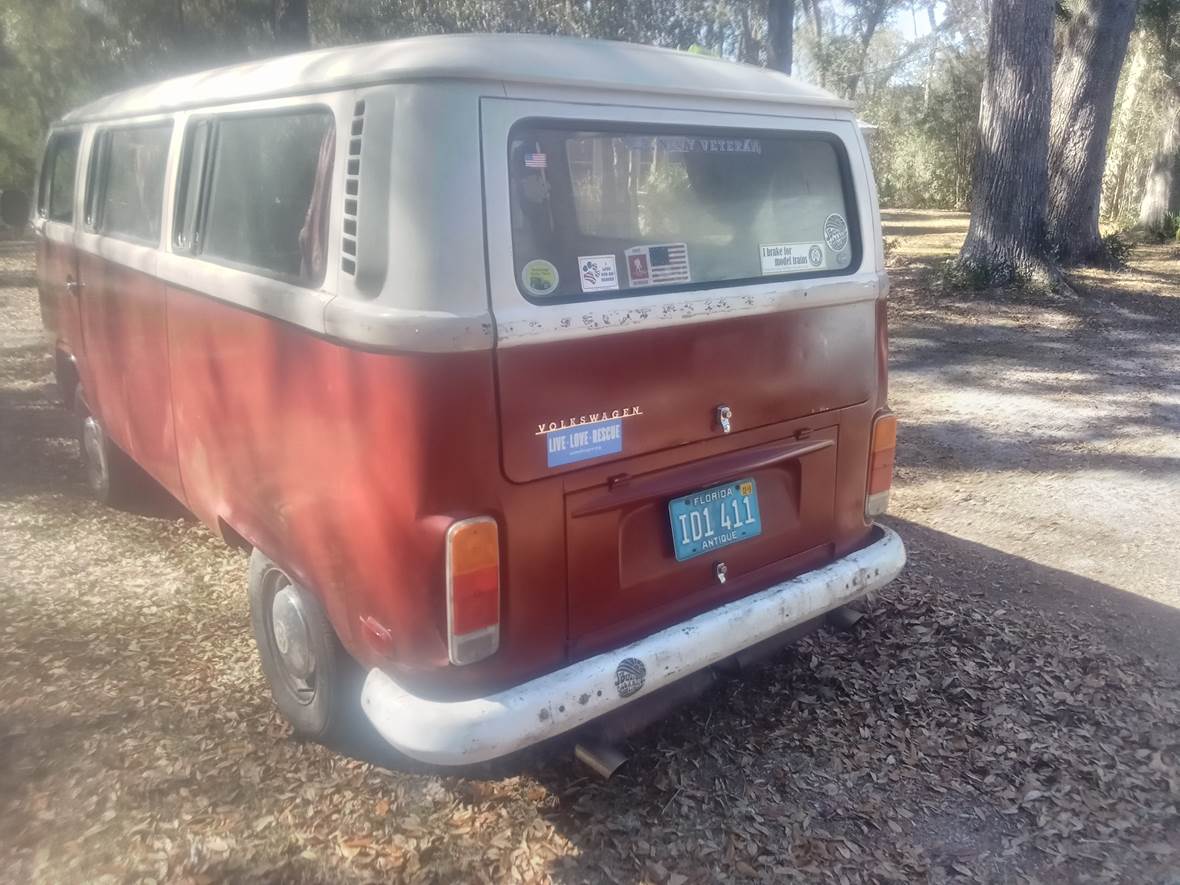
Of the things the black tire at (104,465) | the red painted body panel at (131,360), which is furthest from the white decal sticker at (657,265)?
the black tire at (104,465)

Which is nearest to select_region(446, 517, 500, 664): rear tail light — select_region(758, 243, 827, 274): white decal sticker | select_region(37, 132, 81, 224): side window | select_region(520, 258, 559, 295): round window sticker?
select_region(520, 258, 559, 295): round window sticker

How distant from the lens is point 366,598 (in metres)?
2.67

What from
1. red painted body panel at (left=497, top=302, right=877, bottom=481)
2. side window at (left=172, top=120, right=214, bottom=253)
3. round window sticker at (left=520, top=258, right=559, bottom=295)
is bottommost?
red painted body panel at (left=497, top=302, right=877, bottom=481)

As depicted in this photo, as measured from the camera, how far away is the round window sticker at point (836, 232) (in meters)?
3.36

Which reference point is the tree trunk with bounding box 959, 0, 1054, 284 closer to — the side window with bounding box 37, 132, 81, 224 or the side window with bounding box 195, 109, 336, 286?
the side window with bounding box 37, 132, 81, 224

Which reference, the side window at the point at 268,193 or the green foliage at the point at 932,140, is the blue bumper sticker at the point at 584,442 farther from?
the green foliage at the point at 932,140

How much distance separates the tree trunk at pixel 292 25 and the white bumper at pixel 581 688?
12.1 metres

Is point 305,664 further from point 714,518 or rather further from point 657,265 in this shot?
point 657,265

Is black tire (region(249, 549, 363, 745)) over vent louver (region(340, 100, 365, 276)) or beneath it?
beneath

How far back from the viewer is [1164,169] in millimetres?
17562

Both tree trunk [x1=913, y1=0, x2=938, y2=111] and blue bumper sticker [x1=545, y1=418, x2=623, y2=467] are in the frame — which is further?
tree trunk [x1=913, y1=0, x2=938, y2=111]

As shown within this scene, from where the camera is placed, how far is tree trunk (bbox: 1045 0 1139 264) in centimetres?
1302

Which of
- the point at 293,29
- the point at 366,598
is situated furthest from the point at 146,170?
the point at 293,29

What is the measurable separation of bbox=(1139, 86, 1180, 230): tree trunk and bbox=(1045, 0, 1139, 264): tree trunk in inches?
206
